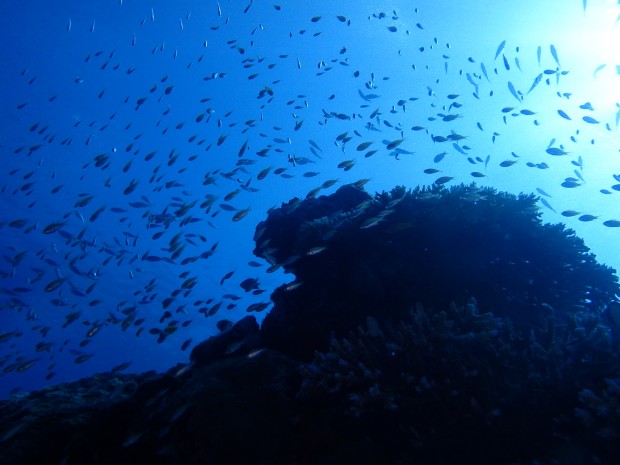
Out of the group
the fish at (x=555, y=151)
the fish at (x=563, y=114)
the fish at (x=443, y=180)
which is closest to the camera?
the fish at (x=443, y=180)

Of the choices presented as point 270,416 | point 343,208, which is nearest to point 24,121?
point 343,208

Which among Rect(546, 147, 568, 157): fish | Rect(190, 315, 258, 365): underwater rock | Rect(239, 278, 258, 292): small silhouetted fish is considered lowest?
Rect(190, 315, 258, 365): underwater rock

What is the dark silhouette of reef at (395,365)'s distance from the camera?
4195 mm

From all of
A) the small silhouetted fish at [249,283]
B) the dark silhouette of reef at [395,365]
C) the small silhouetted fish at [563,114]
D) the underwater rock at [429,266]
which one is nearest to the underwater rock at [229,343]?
the dark silhouette of reef at [395,365]

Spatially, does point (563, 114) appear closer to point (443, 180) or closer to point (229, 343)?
point (443, 180)

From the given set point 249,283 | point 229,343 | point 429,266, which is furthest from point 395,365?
point 249,283

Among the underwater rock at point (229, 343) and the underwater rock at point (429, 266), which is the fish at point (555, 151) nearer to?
the underwater rock at point (429, 266)

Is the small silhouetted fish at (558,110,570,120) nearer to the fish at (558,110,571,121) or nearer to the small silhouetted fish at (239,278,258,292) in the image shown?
the fish at (558,110,571,121)

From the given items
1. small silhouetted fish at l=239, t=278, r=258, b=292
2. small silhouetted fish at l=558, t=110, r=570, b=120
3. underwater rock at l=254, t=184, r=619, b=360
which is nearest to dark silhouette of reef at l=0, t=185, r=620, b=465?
underwater rock at l=254, t=184, r=619, b=360

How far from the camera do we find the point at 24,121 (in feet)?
136

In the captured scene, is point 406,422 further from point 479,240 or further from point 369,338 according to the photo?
point 479,240

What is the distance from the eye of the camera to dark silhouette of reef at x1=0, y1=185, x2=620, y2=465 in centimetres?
420

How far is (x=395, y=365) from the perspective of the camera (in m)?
4.90

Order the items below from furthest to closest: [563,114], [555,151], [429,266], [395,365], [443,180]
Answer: [563,114]
[555,151]
[443,180]
[429,266]
[395,365]
